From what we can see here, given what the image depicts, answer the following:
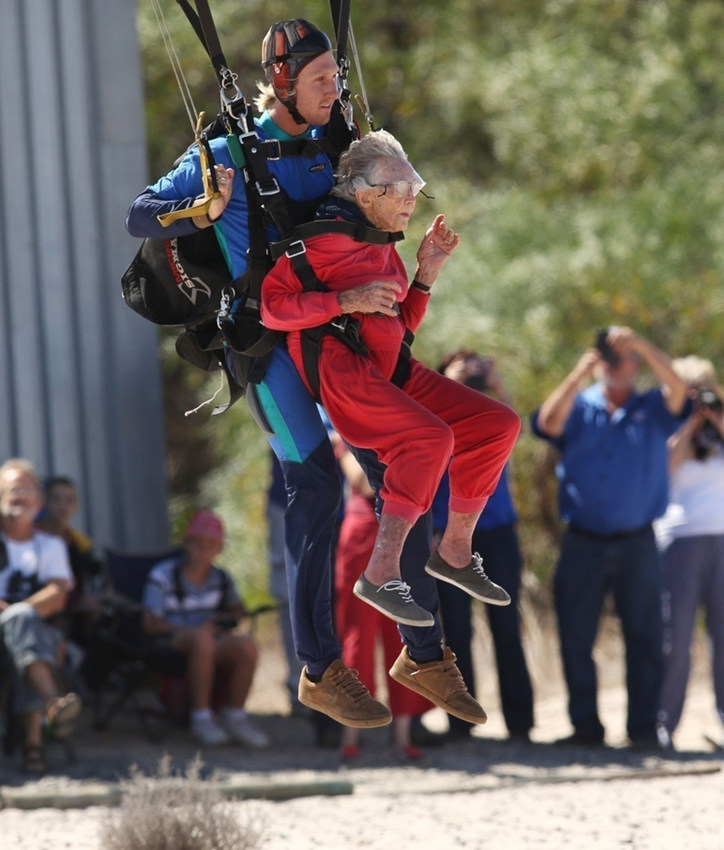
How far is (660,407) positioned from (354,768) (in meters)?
2.43

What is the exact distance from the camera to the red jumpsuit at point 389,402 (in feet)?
12.5

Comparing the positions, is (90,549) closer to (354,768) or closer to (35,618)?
(35,618)

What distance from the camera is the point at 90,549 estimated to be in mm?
8039

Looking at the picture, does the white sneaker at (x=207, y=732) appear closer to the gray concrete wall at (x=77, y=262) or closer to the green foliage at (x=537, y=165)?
the gray concrete wall at (x=77, y=262)

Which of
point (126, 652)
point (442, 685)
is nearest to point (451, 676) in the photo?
point (442, 685)

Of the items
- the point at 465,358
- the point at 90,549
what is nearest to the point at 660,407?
the point at 465,358

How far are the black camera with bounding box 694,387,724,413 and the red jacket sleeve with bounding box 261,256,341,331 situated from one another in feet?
13.3

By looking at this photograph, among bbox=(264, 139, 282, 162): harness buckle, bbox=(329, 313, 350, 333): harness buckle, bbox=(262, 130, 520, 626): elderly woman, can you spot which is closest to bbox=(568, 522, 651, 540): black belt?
bbox=(262, 130, 520, 626): elderly woman

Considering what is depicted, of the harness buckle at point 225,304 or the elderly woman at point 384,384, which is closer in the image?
the elderly woman at point 384,384

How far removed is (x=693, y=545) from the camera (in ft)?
24.4

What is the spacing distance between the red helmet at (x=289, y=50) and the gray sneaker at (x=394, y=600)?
1.40m

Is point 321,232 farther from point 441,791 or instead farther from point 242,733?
point 242,733

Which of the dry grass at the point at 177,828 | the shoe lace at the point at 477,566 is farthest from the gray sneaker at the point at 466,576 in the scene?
the dry grass at the point at 177,828

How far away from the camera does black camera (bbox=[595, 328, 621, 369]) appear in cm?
702
